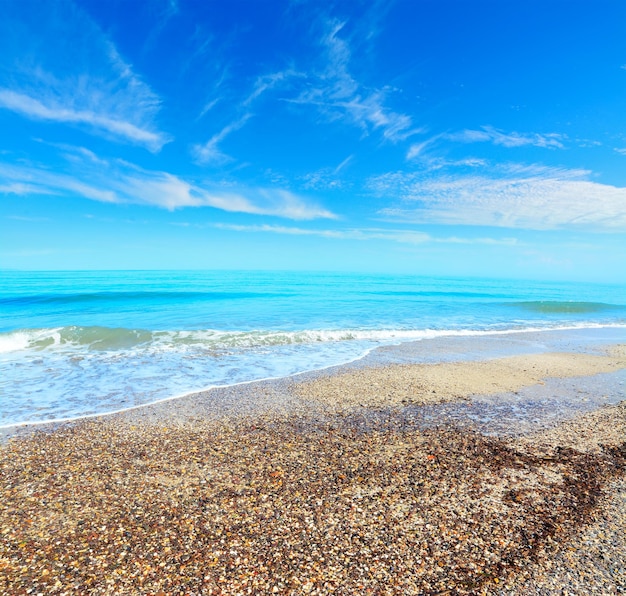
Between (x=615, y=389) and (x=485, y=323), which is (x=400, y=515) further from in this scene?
(x=485, y=323)

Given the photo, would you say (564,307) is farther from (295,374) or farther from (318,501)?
(318,501)

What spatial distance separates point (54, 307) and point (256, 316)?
595 inches

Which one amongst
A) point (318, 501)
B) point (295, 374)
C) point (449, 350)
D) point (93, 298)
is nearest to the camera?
point (318, 501)

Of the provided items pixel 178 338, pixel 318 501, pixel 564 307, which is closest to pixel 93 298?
pixel 178 338

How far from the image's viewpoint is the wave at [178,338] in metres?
14.1

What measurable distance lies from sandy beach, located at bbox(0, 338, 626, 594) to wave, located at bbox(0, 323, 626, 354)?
24.0 ft

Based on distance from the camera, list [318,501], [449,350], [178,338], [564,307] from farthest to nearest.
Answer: [564,307] → [178,338] → [449,350] → [318,501]

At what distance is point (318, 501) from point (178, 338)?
12572 mm

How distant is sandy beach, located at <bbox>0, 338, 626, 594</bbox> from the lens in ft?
10.7

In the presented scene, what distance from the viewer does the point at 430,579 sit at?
3244 millimetres

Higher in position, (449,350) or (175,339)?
(175,339)

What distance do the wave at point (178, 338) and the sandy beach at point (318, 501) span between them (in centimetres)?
731

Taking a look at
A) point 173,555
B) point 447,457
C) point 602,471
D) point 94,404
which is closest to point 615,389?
point 602,471

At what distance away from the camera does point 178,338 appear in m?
15.5
